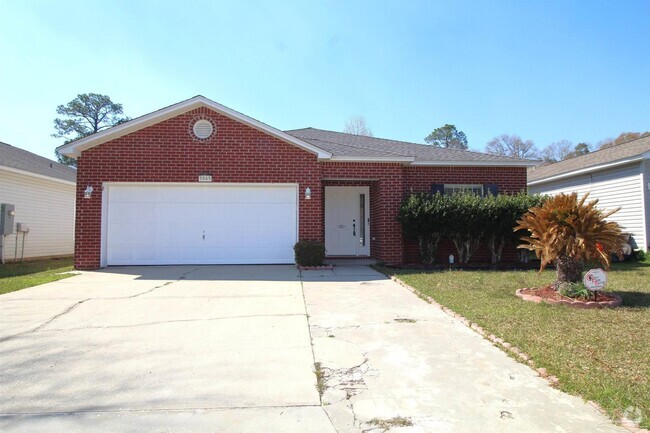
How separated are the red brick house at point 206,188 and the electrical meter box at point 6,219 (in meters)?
4.21

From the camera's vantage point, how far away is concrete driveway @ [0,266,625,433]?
10.3 ft

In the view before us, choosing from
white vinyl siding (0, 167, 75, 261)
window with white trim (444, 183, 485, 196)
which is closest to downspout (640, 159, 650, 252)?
window with white trim (444, 183, 485, 196)

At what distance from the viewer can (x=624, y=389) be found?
11.3 ft

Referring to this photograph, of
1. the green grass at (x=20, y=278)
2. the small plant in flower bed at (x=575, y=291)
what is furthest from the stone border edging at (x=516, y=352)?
the green grass at (x=20, y=278)

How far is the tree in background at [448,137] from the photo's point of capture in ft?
191

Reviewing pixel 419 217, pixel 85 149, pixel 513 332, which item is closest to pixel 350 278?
pixel 419 217

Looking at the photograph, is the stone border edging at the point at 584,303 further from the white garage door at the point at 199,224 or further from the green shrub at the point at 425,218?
the white garage door at the point at 199,224

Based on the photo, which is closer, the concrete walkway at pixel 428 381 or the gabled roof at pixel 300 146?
the concrete walkway at pixel 428 381

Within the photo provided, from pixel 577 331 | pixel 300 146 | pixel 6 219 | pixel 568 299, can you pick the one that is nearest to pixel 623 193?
pixel 568 299

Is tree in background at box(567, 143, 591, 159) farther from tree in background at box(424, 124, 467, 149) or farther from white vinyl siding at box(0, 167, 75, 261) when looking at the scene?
white vinyl siding at box(0, 167, 75, 261)

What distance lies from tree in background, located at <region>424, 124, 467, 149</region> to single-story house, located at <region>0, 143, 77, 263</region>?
48.6m

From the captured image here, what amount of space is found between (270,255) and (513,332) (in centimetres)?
798

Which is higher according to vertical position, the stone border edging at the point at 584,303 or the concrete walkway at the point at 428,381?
the stone border edging at the point at 584,303

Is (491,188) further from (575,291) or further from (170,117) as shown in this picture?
(170,117)
